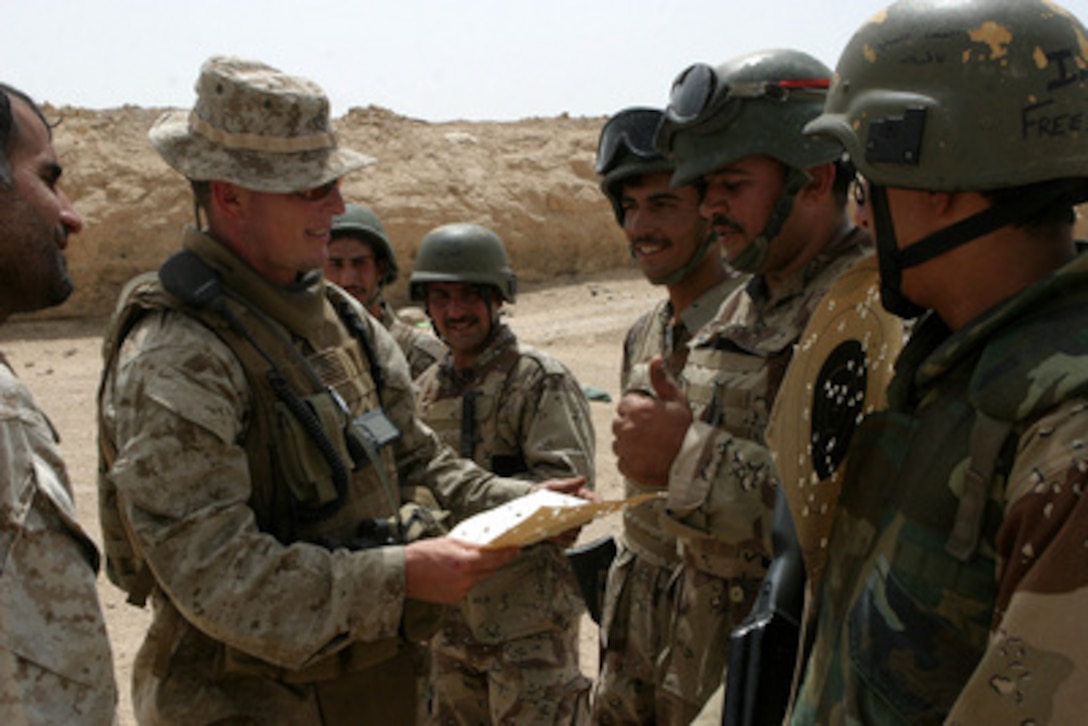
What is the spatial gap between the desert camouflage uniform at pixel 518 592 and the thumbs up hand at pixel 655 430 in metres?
1.16

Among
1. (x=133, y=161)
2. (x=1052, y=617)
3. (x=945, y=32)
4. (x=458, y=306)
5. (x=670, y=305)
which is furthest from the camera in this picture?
(x=133, y=161)

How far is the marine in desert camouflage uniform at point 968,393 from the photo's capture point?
1393 mm

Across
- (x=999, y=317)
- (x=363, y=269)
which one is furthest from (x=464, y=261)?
(x=999, y=317)

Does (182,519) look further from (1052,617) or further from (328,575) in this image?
(1052,617)

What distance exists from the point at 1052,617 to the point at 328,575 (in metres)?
1.84

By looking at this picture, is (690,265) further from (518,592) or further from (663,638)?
(518,592)

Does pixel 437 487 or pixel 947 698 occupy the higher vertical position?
pixel 947 698

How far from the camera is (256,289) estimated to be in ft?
9.70

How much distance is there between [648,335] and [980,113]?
2.43 metres

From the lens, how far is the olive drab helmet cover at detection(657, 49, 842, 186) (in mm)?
3283

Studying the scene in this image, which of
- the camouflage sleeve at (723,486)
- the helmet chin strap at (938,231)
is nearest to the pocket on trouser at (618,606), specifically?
the camouflage sleeve at (723,486)

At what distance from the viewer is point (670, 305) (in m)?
4.14

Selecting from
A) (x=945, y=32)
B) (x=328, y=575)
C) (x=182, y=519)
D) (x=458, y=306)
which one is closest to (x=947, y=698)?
(x=945, y=32)

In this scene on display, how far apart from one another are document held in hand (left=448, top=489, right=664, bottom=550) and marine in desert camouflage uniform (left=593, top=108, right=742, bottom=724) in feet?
1.71
